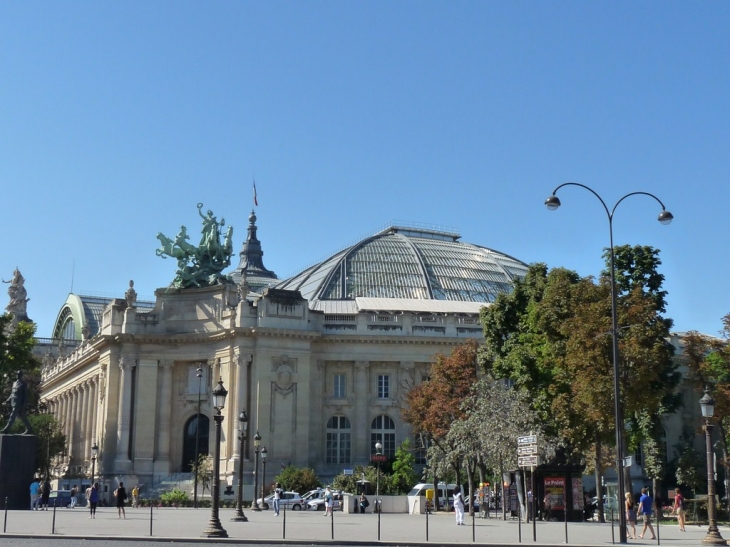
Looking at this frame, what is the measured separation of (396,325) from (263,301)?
1206cm

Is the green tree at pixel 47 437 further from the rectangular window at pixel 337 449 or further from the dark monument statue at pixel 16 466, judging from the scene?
the dark monument statue at pixel 16 466

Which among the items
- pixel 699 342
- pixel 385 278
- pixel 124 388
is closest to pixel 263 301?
pixel 124 388

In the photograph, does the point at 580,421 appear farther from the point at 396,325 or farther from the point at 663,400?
the point at 396,325

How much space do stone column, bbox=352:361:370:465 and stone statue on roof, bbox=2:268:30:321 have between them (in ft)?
282

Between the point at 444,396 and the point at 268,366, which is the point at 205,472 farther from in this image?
the point at 444,396

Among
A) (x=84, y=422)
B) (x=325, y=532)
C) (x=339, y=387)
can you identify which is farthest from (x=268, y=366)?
(x=325, y=532)

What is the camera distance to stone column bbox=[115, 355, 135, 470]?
276 feet

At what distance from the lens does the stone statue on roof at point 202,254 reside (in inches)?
3504

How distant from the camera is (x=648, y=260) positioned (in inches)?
2260

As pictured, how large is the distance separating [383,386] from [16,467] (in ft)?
137

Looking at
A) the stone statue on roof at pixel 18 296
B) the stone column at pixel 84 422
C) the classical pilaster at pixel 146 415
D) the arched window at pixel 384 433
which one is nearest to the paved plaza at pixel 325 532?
the classical pilaster at pixel 146 415

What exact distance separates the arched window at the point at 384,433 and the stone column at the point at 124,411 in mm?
20749

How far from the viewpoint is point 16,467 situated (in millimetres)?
49625

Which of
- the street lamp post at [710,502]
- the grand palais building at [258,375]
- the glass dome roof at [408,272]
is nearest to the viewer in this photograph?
the street lamp post at [710,502]
